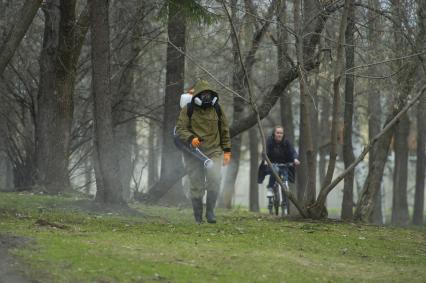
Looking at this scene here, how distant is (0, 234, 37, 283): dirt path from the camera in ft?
26.2

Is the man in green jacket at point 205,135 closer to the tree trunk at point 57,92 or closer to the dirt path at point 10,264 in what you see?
the dirt path at point 10,264

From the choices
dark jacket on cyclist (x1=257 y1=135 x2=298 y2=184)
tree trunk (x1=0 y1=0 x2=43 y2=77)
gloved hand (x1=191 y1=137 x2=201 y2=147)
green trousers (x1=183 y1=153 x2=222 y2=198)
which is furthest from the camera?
dark jacket on cyclist (x1=257 y1=135 x2=298 y2=184)

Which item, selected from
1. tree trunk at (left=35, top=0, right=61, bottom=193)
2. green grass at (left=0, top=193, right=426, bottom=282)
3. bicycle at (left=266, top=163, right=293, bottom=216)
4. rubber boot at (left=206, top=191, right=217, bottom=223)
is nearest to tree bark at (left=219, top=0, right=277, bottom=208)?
bicycle at (left=266, top=163, right=293, bottom=216)

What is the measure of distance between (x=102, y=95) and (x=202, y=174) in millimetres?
2094

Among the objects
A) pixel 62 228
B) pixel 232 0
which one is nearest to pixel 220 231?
pixel 62 228

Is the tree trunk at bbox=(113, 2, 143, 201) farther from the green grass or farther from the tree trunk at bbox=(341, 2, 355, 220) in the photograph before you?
the green grass

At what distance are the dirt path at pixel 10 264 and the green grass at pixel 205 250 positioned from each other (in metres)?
0.12

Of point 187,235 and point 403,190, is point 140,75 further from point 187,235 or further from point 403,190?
point 187,235

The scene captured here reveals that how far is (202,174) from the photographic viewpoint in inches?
503

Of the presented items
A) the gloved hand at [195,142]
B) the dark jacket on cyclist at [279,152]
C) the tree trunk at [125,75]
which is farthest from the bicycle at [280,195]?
the gloved hand at [195,142]

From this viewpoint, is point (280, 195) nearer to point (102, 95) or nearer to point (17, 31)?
point (102, 95)

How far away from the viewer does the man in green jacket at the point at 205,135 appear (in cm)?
1252

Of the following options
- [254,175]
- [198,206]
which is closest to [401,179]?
[254,175]

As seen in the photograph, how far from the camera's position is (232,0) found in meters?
14.0
